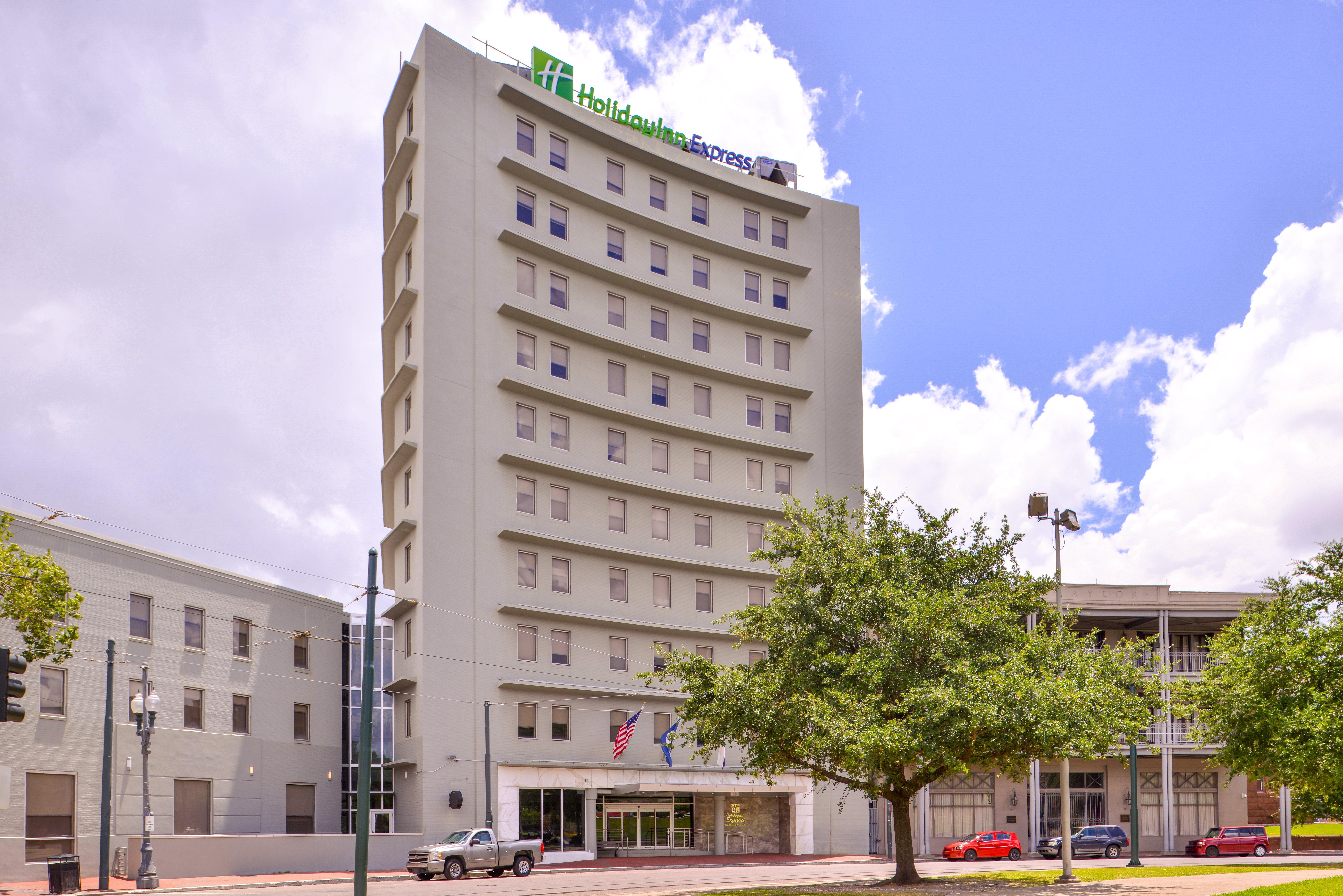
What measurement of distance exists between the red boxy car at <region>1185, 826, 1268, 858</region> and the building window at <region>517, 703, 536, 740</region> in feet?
114

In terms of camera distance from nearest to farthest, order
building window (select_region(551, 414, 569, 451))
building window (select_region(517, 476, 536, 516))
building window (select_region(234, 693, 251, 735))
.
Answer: building window (select_region(234, 693, 251, 735)), building window (select_region(517, 476, 536, 516)), building window (select_region(551, 414, 569, 451))

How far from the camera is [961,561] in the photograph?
33969 millimetres

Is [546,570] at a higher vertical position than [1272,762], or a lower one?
higher

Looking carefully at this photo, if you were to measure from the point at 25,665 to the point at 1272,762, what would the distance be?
31507 millimetres

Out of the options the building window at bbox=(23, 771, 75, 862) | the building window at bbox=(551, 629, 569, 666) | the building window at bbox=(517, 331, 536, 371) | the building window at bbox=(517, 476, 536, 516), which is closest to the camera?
the building window at bbox=(23, 771, 75, 862)

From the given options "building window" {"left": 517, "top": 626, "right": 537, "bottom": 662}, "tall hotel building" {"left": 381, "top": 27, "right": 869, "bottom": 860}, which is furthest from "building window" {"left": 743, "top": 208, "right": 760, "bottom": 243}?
"building window" {"left": 517, "top": 626, "right": 537, "bottom": 662}

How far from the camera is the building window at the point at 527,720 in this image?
53.5m

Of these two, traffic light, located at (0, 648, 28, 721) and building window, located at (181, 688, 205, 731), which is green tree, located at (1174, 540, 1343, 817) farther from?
building window, located at (181, 688, 205, 731)

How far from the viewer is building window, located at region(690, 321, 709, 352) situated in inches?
2522

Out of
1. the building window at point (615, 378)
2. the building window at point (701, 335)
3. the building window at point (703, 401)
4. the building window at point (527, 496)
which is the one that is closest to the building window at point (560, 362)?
the building window at point (615, 378)

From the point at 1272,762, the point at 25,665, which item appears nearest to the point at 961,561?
the point at 1272,762

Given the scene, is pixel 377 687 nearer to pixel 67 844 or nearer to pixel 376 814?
pixel 376 814

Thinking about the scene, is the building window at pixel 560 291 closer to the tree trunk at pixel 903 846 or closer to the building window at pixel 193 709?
the building window at pixel 193 709

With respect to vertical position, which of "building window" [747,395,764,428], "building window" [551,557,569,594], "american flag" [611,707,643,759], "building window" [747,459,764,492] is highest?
"building window" [747,395,764,428]
